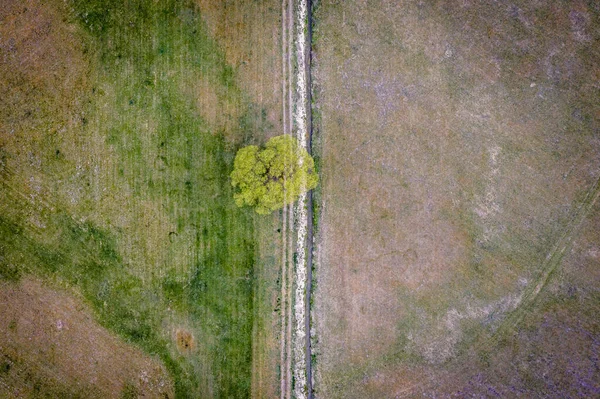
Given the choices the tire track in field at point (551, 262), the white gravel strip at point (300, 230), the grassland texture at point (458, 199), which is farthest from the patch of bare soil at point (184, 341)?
the tire track in field at point (551, 262)

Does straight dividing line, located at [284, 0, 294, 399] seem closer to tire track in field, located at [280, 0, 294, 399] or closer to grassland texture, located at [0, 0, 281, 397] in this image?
tire track in field, located at [280, 0, 294, 399]

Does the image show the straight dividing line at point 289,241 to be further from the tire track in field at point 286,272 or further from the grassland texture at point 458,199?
the grassland texture at point 458,199

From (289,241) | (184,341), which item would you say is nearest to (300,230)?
(289,241)

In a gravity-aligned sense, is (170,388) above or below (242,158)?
below

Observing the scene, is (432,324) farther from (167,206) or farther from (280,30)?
(280,30)

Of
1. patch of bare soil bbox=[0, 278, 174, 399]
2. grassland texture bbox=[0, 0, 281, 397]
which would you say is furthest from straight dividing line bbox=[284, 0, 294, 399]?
patch of bare soil bbox=[0, 278, 174, 399]

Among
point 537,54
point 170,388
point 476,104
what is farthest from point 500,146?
point 170,388
